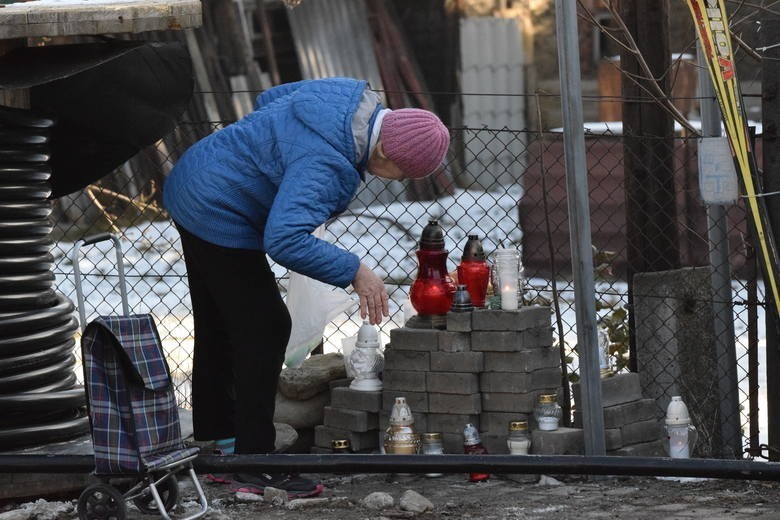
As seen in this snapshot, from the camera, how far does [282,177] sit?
4.43 metres

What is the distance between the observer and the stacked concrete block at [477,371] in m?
5.01

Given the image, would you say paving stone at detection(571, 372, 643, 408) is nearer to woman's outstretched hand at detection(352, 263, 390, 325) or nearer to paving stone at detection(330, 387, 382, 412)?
paving stone at detection(330, 387, 382, 412)

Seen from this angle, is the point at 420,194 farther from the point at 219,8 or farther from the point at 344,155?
the point at 344,155

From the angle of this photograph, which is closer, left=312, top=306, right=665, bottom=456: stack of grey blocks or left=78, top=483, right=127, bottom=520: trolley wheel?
left=78, top=483, right=127, bottom=520: trolley wheel

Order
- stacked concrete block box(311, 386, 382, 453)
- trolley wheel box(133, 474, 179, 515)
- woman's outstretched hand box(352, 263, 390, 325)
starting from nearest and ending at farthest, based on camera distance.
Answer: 1. woman's outstretched hand box(352, 263, 390, 325)
2. trolley wheel box(133, 474, 179, 515)
3. stacked concrete block box(311, 386, 382, 453)

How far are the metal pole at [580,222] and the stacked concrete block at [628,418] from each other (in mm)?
150

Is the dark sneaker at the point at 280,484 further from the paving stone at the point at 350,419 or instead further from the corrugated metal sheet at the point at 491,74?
the corrugated metal sheet at the point at 491,74

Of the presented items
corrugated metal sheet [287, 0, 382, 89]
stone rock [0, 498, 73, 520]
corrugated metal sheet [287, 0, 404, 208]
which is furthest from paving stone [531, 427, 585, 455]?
corrugated metal sheet [287, 0, 382, 89]

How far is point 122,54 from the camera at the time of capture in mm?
4648

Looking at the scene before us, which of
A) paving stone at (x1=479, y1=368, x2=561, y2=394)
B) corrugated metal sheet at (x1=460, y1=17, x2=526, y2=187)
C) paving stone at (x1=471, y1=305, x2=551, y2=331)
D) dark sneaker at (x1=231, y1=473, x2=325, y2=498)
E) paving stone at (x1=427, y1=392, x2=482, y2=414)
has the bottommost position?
dark sneaker at (x1=231, y1=473, x2=325, y2=498)

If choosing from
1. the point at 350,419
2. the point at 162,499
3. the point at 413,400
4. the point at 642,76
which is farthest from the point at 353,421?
the point at 642,76

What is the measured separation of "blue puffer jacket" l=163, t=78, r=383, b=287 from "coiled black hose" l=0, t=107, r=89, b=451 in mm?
563

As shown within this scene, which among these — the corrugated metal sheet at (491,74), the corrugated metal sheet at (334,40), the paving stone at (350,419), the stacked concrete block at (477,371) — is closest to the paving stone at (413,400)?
the stacked concrete block at (477,371)

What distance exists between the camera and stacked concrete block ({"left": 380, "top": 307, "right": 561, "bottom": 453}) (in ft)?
16.4
